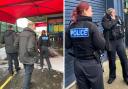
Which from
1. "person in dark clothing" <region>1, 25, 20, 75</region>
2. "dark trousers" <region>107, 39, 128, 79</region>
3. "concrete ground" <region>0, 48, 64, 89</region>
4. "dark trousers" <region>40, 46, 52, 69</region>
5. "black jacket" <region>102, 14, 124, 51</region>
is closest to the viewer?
"black jacket" <region>102, 14, 124, 51</region>

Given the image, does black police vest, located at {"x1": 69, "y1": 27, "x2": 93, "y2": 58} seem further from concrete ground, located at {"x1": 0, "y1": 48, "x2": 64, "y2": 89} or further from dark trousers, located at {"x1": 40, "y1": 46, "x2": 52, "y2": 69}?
dark trousers, located at {"x1": 40, "y1": 46, "x2": 52, "y2": 69}

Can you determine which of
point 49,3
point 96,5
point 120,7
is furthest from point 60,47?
point 120,7

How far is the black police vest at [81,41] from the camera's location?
4707 mm

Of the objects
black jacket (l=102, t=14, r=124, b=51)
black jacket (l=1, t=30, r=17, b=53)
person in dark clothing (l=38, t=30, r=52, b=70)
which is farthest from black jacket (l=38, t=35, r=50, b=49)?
black jacket (l=1, t=30, r=17, b=53)

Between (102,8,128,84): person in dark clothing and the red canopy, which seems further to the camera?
the red canopy

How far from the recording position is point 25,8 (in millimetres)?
8586

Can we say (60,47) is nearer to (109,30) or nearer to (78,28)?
(109,30)

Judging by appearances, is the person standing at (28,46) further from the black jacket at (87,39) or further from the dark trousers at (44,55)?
the black jacket at (87,39)

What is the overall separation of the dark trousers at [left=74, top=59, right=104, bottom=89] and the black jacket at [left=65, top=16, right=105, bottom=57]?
0.13 metres

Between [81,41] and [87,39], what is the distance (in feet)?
0.34

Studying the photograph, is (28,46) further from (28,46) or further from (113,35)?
(113,35)

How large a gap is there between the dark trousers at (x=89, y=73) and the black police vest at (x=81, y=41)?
0.12m

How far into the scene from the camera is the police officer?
469 cm

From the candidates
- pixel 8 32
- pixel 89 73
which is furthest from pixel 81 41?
pixel 8 32
